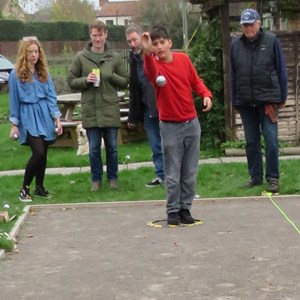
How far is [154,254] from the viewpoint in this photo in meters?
6.25

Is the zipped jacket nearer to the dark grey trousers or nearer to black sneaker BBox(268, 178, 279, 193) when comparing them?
black sneaker BBox(268, 178, 279, 193)

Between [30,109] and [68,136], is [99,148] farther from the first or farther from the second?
[68,136]

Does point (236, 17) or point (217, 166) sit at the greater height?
point (236, 17)

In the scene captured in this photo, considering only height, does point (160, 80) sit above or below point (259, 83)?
above

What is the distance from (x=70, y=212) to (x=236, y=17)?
520 cm

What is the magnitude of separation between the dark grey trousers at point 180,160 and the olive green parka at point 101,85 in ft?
6.57

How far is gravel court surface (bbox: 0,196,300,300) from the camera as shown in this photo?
5.24 m

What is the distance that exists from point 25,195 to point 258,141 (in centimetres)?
265

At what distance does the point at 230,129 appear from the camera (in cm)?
1216

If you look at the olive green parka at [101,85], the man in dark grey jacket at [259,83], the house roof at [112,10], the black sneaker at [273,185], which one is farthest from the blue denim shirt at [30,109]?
the house roof at [112,10]

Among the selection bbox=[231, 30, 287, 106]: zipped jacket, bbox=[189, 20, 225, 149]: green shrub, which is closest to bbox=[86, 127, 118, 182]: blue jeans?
bbox=[231, 30, 287, 106]: zipped jacket

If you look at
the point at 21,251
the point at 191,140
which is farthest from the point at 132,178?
the point at 21,251

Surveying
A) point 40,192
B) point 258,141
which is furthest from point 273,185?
point 40,192

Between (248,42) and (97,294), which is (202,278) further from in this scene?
(248,42)
